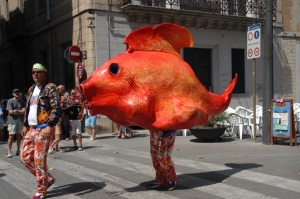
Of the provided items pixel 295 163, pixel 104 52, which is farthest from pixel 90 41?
pixel 295 163

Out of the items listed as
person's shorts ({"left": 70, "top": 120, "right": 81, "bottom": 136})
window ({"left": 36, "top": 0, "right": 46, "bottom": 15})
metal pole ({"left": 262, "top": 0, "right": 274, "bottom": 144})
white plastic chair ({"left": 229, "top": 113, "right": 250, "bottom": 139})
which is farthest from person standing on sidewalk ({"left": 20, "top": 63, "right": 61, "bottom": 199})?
window ({"left": 36, "top": 0, "right": 46, "bottom": 15})

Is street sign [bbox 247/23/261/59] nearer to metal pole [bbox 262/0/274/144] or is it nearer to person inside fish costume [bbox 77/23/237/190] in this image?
metal pole [bbox 262/0/274/144]

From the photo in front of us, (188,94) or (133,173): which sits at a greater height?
(188,94)

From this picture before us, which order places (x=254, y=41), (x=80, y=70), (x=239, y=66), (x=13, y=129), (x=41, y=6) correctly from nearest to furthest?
(x=13, y=129) < (x=254, y=41) < (x=80, y=70) < (x=239, y=66) < (x=41, y=6)

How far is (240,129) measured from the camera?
11859mm

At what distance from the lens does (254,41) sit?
1045 cm

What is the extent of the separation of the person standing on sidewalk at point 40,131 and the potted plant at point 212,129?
6.13m

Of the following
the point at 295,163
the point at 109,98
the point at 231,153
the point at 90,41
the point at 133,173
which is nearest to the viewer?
the point at 109,98

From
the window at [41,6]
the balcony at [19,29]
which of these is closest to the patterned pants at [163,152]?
the window at [41,6]

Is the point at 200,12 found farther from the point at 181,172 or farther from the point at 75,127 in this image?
the point at 181,172

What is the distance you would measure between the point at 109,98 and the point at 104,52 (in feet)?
32.6

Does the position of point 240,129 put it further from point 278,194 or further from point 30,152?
point 30,152


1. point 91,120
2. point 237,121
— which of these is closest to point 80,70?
point 91,120

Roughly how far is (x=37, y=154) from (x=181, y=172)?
9.43 feet
